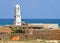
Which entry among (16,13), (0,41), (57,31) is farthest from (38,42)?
(16,13)

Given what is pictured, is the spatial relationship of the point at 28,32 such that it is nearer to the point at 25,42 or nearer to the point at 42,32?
the point at 42,32

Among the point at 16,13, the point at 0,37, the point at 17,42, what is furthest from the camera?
the point at 16,13

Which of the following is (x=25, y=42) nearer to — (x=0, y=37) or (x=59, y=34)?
(x=0, y=37)

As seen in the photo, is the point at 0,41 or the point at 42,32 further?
the point at 42,32

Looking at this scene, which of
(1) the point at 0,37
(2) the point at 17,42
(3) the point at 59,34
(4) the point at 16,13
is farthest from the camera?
(4) the point at 16,13

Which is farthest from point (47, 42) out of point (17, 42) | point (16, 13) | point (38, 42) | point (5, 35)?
point (16, 13)

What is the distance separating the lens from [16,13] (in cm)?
3294

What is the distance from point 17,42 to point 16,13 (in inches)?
573

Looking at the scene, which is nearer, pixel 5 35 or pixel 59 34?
pixel 5 35

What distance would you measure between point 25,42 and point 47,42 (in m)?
1.34

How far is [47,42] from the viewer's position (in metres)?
18.8

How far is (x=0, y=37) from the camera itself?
20141 millimetres

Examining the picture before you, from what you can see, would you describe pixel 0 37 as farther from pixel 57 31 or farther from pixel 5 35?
pixel 57 31

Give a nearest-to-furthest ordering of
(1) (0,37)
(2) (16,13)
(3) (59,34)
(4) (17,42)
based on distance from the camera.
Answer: (4) (17,42)
(1) (0,37)
(3) (59,34)
(2) (16,13)
